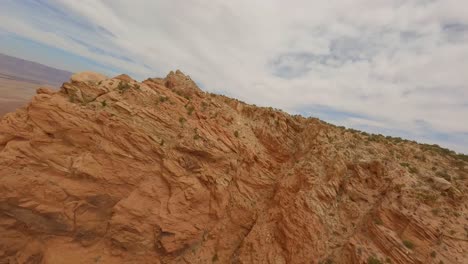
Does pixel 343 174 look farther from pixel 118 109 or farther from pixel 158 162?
pixel 118 109

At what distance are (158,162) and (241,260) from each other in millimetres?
8005

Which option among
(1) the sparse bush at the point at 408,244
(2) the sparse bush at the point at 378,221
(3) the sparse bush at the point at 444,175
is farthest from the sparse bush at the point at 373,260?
(3) the sparse bush at the point at 444,175

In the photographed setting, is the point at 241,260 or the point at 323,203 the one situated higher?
the point at 323,203

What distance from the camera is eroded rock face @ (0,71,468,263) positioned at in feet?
45.0

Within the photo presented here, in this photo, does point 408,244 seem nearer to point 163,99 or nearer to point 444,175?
point 444,175

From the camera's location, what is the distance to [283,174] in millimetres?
18109

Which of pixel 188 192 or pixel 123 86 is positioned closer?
pixel 188 192

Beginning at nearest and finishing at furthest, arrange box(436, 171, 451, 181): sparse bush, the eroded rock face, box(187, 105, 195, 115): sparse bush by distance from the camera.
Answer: the eroded rock face, box(436, 171, 451, 181): sparse bush, box(187, 105, 195, 115): sparse bush

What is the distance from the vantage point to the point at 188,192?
16297 mm

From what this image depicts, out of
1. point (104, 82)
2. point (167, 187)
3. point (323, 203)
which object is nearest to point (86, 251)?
point (167, 187)

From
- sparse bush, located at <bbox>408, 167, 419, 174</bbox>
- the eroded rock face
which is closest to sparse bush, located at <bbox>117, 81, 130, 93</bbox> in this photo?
the eroded rock face

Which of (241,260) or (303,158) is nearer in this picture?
(241,260)

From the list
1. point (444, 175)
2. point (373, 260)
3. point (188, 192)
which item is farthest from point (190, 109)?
point (444, 175)

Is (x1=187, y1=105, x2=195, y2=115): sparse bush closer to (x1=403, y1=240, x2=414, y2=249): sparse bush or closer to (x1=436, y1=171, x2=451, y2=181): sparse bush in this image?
(x1=403, y1=240, x2=414, y2=249): sparse bush
